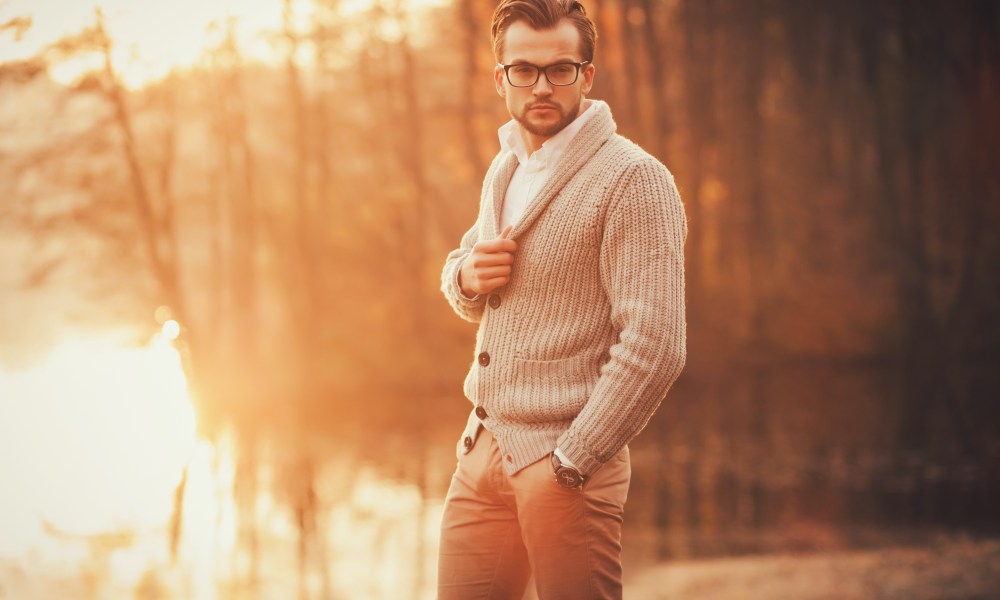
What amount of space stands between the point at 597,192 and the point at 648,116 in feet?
74.1

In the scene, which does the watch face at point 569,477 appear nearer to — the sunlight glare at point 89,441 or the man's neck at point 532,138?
the man's neck at point 532,138

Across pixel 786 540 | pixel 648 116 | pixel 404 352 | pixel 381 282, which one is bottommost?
pixel 786 540

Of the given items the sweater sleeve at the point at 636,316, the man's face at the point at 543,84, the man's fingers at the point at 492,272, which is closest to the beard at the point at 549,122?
the man's face at the point at 543,84

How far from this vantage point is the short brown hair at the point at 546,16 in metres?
2.75

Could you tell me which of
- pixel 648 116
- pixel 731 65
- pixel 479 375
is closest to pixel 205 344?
pixel 648 116

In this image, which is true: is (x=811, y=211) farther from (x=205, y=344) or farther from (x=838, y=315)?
(x=205, y=344)

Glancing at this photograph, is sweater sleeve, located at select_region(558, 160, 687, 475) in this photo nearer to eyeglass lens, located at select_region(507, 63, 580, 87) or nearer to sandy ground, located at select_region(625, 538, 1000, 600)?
eyeglass lens, located at select_region(507, 63, 580, 87)

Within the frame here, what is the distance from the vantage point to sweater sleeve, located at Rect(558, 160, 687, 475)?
2.61 metres

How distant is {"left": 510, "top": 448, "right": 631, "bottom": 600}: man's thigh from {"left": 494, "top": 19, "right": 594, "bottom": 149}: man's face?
2.63ft

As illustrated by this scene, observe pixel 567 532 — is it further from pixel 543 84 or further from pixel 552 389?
pixel 543 84

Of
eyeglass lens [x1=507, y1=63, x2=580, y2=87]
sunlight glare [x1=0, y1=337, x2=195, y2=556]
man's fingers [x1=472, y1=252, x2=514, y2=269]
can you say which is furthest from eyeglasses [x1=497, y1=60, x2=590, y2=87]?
sunlight glare [x1=0, y1=337, x2=195, y2=556]

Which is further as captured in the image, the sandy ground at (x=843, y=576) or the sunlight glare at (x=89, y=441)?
the sunlight glare at (x=89, y=441)

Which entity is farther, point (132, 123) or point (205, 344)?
point (205, 344)

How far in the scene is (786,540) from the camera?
29.1 feet
